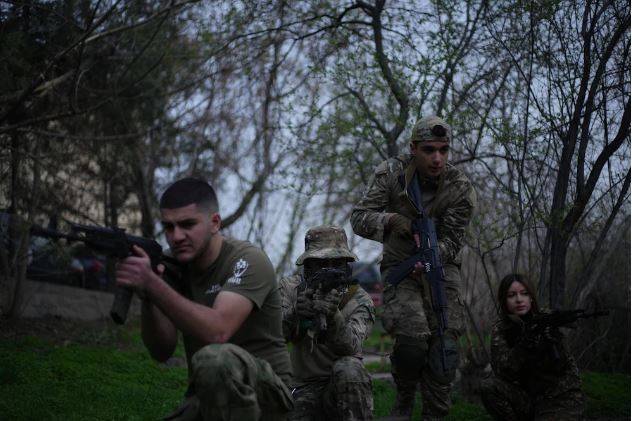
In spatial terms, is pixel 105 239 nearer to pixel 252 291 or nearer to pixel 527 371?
pixel 252 291

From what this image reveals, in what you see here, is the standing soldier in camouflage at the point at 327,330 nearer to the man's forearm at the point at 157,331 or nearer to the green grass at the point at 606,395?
the man's forearm at the point at 157,331

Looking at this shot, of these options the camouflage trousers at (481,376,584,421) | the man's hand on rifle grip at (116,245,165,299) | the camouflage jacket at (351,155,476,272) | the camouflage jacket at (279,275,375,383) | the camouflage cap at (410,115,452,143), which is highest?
the camouflage cap at (410,115,452,143)

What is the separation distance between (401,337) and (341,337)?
28.4 inches

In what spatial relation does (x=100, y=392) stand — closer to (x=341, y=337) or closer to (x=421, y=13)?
(x=341, y=337)

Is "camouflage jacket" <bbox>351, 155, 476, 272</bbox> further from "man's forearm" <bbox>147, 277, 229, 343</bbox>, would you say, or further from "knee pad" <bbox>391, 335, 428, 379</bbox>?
"man's forearm" <bbox>147, 277, 229, 343</bbox>

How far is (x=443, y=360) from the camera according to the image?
5441 millimetres

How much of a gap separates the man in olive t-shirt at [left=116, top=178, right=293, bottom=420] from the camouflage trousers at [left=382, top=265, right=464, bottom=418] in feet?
6.16

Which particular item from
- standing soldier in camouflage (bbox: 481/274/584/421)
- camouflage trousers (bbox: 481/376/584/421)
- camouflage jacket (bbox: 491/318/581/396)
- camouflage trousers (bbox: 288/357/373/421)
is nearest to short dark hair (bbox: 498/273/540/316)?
standing soldier in camouflage (bbox: 481/274/584/421)

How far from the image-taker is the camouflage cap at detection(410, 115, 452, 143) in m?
5.57

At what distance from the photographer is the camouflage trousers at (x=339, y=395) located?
15.3 ft

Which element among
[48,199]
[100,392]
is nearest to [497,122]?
[100,392]

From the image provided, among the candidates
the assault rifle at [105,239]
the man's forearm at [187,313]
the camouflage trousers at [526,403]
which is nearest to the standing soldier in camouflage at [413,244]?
the camouflage trousers at [526,403]

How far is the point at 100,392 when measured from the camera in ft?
22.0

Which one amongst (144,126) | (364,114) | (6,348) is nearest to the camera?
(6,348)
